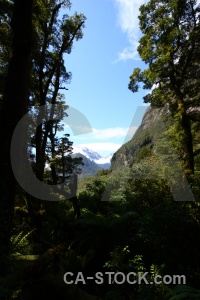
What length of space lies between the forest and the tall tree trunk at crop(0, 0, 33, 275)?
0.6 inches

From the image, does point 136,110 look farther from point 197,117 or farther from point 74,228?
point 74,228

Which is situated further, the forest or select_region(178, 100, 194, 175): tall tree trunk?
select_region(178, 100, 194, 175): tall tree trunk

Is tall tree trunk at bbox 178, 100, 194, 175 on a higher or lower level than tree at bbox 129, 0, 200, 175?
lower

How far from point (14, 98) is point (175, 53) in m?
9.30

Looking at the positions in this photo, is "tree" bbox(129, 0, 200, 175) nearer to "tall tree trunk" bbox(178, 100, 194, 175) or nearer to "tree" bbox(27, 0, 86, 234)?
"tall tree trunk" bbox(178, 100, 194, 175)

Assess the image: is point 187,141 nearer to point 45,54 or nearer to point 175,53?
point 175,53

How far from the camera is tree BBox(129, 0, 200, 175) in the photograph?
10500 millimetres

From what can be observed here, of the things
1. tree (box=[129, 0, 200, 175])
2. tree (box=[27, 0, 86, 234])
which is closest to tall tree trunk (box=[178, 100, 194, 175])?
tree (box=[129, 0, 200, 175])

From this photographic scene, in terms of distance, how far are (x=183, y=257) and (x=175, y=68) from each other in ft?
28.4

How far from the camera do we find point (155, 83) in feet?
38.8

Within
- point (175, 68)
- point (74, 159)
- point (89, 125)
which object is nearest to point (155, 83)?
point (175, 68)

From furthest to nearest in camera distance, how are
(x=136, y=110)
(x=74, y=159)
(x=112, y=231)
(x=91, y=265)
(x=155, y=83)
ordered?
(x=74, y=159), (x=136, y=110), (x=155, y=83), (x=112, y=231), (x=91, y=265)

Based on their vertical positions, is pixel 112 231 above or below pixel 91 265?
above

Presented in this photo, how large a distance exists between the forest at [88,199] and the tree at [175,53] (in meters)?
0.04
